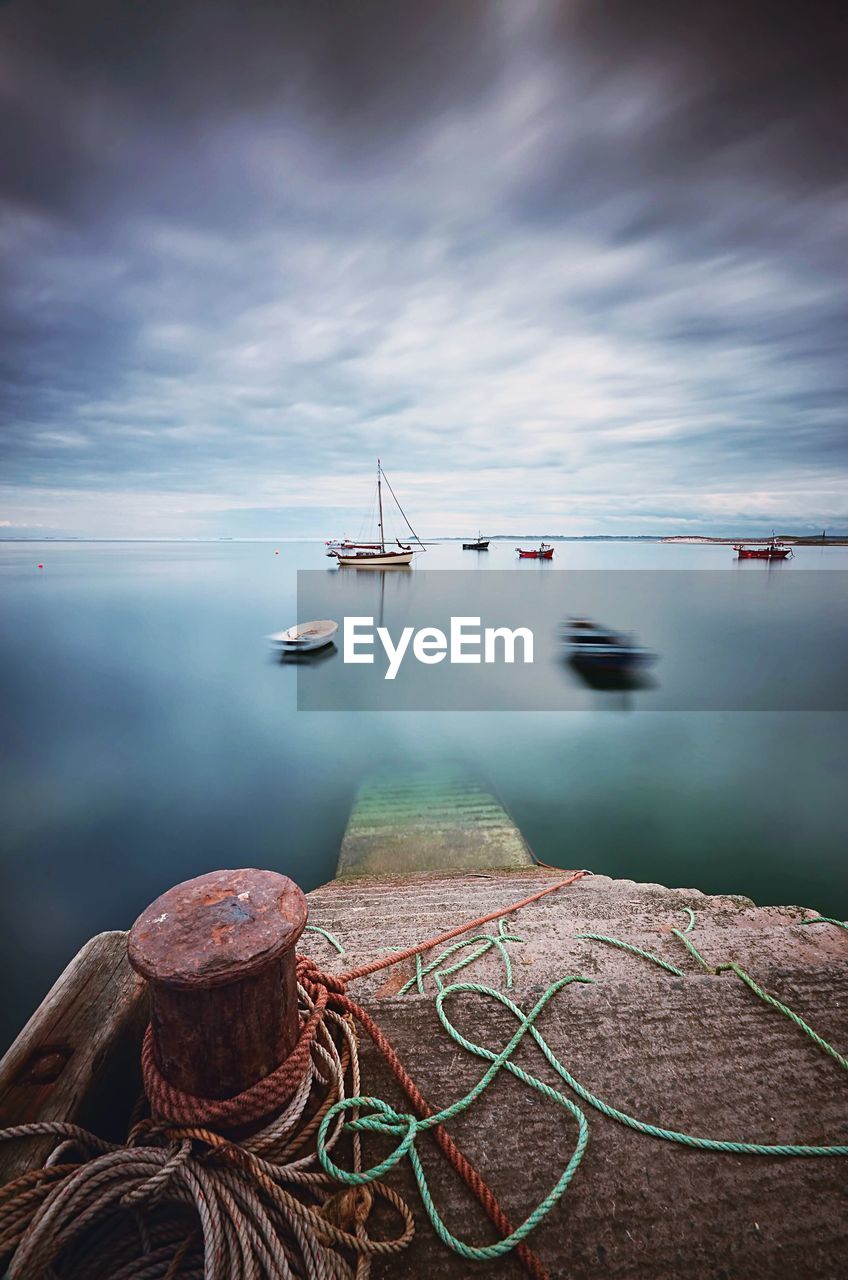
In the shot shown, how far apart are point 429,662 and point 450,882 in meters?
16.5

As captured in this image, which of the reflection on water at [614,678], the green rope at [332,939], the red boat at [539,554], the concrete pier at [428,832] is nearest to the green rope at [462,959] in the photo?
the green rope at [332,939]

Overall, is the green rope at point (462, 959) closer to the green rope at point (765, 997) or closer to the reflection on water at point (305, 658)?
the green rope at point (765, 997)

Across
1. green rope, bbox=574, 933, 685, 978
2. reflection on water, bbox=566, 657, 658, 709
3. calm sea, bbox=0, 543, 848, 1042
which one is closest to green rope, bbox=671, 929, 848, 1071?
green rope, bbox=574, 933, 685, 978

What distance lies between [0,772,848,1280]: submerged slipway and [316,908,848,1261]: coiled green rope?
1.2 inches

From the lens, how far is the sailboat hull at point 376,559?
7112 cm

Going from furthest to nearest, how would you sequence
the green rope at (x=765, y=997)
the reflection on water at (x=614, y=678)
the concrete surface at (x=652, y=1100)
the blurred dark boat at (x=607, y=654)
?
the blurred dark boat at (x=607, y=654) → the reflection on water at (x=614, y=678) → the green rope at (x=765, y=997) → the concrete surface at (x=652, y=1100)

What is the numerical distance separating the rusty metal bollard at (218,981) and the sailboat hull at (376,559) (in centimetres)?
6996

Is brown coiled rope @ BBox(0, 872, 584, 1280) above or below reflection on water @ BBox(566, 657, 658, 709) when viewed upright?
above

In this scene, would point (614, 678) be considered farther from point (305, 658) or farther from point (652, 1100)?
point (652, 1100)

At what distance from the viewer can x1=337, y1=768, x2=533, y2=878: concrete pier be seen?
7.27 m

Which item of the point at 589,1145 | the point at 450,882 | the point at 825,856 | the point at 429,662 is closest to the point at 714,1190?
the point at 589,1145

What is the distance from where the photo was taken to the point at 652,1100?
2248 millimetres

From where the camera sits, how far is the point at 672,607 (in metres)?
41.7

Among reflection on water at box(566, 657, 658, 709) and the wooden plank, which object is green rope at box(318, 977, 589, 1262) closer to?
the wooden plank
